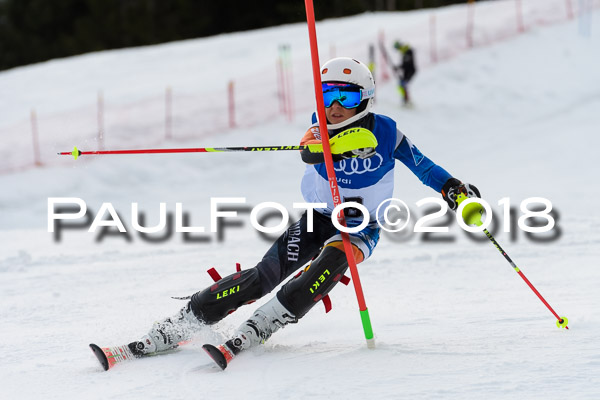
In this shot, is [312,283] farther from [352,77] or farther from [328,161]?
[352,77]

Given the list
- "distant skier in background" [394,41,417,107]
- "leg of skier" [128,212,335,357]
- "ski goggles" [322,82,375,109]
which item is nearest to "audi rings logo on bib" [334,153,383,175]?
"ski goggles" [322,82,375,109]

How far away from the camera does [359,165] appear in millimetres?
3490

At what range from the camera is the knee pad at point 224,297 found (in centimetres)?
340

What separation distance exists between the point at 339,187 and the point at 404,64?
1190 cm

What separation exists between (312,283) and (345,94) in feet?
3.11

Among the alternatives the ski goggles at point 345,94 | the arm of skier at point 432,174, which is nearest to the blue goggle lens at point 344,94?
the ski goggles at point 345,94

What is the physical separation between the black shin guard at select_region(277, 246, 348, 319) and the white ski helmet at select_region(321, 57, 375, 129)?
0.68m

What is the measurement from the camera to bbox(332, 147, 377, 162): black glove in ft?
10.9

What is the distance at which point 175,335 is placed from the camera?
339 cm

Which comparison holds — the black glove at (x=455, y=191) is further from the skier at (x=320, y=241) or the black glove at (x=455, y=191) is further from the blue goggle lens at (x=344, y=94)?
the blue goggle lens at (x=344, y=94)

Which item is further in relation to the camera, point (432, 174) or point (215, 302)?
point (432, 174)

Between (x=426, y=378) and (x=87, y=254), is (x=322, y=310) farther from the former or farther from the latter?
(x=87, y=254)

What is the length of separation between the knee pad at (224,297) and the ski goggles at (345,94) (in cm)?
96

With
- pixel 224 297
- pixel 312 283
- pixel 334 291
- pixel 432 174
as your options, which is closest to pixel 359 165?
pixel 432 174
